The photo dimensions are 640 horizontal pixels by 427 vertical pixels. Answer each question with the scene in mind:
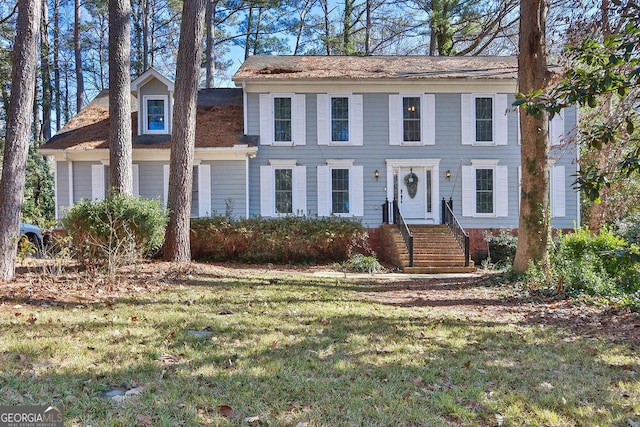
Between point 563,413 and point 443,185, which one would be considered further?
point 443,185

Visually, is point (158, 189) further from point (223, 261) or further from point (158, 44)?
point (158, 44)

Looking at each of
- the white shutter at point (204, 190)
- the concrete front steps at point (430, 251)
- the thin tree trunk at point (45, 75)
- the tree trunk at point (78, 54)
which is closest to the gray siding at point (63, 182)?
the white shutter at point (204, 190)

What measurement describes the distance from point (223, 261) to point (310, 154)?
5.07 meters

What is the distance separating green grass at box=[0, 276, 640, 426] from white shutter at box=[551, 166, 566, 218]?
1101 cm

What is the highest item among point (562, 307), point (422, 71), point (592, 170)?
point (422, 71)

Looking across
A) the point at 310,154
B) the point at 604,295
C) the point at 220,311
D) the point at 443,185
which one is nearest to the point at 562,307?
the point at 604,295

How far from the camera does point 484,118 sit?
1512 cm

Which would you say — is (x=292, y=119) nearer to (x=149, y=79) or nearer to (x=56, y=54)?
(x=149, y=79)

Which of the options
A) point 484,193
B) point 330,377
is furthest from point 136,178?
point 330,377

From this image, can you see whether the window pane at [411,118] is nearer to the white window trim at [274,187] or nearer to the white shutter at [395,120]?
the white shutter at [395,120]

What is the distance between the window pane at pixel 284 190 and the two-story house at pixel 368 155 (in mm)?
35

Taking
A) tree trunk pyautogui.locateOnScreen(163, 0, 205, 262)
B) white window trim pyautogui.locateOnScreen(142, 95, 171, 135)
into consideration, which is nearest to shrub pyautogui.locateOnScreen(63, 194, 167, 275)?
tree trunk pyautogui.locateOnScreen(163, 0, 205, 262)

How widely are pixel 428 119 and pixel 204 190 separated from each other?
8.14m

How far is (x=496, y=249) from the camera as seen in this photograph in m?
14.0
